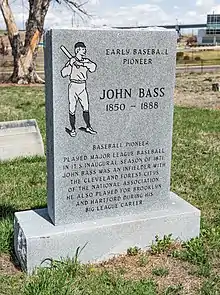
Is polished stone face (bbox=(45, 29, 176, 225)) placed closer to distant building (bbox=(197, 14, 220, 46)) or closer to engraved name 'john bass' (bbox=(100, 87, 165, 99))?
engraved name 'john bass' (bbox=(100, 87, 165, 99))

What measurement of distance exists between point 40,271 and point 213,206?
7.89ft

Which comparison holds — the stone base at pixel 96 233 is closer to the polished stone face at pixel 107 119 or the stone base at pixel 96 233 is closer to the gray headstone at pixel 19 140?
the polished stone face at pixel 107 119

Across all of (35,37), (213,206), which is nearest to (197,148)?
(213,206)

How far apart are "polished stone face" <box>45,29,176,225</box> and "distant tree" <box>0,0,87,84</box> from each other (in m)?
18.4

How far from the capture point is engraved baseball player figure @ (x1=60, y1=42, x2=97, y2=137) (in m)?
3.60

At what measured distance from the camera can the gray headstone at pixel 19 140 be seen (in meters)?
7.22

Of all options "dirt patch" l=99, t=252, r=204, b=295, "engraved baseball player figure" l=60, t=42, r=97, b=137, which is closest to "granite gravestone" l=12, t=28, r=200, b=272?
"engraved baseball player figure" l=60, t=42, r=97, b=137

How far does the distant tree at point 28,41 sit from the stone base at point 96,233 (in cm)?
1851

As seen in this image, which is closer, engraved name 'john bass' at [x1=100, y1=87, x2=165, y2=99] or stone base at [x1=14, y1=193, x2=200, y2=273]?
stone base at [x1=14, y1=193, x2=200, y2=273]

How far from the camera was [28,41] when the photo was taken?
72.4 ft

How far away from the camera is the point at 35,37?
72.1ft

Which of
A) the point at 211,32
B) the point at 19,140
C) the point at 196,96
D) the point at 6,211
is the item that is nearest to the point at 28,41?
the point at 196,96

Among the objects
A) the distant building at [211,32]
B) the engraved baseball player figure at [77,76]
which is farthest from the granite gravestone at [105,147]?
the distant building at [211,32]

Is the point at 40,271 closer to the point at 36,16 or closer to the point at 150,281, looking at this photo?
the point at 150,281
